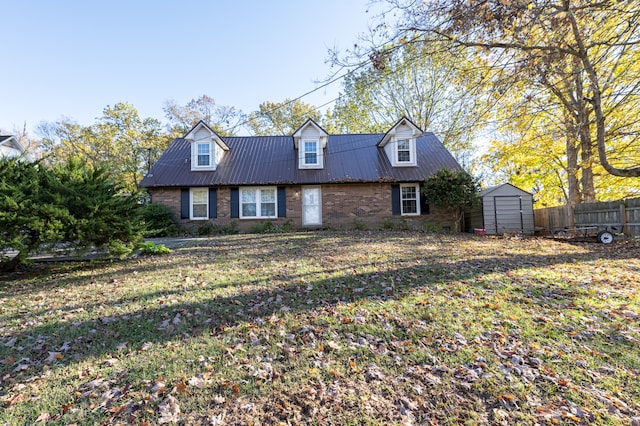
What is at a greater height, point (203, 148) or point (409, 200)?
point (203, 148)

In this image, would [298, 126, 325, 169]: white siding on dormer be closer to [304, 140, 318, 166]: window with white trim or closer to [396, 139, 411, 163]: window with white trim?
[304, 140, 318, 166]: window with white trim

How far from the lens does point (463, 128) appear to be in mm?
7312

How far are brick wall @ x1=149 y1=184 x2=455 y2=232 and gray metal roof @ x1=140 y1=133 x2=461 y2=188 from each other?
53 cm

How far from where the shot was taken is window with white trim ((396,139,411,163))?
15367 mm

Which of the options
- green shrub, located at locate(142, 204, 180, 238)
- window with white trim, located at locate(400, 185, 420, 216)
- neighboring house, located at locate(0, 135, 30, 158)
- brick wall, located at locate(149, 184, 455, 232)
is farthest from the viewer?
neighboring house, located at locate(0, 135, 30, 158)

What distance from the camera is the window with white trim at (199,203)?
14.6m

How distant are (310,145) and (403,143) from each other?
483 cm

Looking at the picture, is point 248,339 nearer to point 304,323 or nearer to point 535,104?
point 304,323

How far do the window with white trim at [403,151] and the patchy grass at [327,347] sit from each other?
393 inches

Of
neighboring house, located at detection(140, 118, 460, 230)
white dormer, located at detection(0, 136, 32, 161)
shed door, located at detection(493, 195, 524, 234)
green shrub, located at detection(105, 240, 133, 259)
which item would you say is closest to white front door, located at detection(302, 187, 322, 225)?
neighboring house, located at detection(140, 118, 460, 230)

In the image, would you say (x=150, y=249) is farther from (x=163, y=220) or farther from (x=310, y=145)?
(x=310, y=145)

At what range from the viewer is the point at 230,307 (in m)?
4.34

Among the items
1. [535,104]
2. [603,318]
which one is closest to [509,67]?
[535,104]

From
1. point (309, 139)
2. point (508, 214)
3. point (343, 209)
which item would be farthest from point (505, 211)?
point (309, 139)
